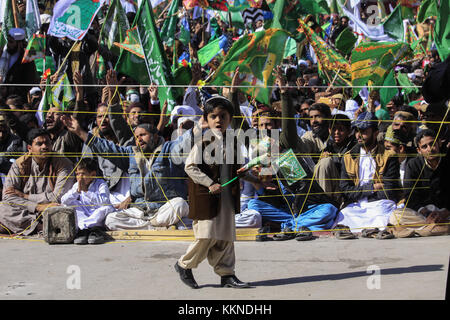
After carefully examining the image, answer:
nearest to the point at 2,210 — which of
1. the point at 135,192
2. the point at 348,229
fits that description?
the point at 135,192

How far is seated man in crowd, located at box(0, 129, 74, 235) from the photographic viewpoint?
7.24 meters

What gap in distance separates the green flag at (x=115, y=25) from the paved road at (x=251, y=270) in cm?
388

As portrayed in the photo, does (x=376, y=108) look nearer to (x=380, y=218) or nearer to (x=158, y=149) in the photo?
(x=380, y=218)

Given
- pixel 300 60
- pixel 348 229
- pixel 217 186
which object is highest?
pixel 300 60

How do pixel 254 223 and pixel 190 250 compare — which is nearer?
pixel 190 250

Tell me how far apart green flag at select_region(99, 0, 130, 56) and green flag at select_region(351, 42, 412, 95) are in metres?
3.54

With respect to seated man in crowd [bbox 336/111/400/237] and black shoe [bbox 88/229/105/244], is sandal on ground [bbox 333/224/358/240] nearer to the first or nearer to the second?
seated man in crowd [bbox 336/111/400/237]

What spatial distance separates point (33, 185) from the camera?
7402mm

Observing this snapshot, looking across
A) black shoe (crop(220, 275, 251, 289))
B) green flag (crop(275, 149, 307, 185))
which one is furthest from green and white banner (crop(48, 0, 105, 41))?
black shoe (crop(220, 275, 251, 289))

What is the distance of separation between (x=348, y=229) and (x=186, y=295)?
8.60ft

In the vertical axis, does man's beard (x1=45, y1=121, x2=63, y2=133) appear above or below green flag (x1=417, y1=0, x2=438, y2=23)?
below

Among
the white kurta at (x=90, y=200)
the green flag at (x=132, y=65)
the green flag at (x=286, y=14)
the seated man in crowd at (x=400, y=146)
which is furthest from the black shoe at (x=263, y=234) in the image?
the green flag at (x=286, y=14)

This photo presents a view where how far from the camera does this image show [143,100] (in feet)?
30.8

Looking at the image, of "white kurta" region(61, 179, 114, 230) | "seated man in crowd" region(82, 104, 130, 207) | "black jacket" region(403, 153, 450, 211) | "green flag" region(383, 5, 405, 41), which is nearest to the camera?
"black jacket" region(403, 153, 450, 211)
